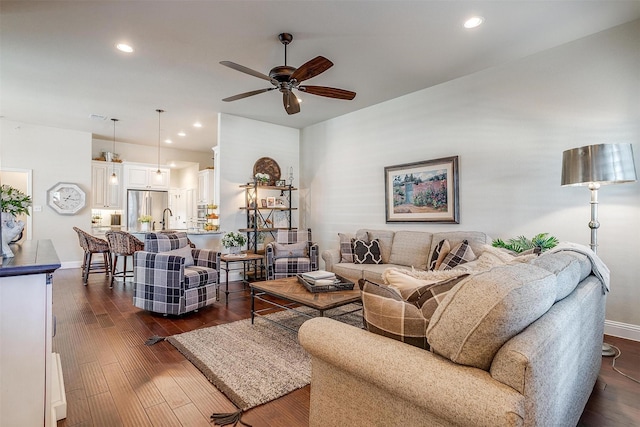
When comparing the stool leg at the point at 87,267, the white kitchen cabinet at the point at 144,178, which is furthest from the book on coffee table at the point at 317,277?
the white kitchen cabinet at the point at 144,178

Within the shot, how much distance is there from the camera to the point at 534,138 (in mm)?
3537

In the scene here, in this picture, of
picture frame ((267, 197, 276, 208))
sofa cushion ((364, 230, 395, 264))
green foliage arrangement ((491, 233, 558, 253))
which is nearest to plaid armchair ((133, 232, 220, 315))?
picture frame ((267, 197, 276, 208))

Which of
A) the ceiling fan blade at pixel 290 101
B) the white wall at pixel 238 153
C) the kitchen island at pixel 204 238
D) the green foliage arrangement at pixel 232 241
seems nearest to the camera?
the ceiling fan blade at pixel 290 101

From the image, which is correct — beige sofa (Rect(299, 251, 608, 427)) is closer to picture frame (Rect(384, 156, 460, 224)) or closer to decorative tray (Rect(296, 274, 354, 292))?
decorative tray (Rect(296, 274, 354, 292))

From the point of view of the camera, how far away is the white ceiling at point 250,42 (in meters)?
2.73

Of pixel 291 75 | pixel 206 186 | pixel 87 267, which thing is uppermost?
pixel 291 75

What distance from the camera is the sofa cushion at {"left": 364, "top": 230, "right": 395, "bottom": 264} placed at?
456cm

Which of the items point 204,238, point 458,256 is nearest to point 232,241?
point 204,238

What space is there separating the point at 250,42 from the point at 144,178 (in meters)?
5.84

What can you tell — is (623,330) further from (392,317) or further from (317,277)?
(392,317)

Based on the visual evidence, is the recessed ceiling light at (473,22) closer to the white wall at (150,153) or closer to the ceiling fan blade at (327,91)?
the ceiling fan blade at (327,91)

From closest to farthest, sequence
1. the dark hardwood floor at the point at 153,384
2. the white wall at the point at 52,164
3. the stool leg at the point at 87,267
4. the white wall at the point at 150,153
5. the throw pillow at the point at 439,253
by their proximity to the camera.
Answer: the dark hardwood floor at the point at 153,384 → the throw pillow at the point at 439,253 → the stool leg at the point at 87,267 → the white wall at the point at 52,164 → the white wall at the point at 150,153

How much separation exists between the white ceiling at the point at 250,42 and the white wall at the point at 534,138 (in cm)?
25

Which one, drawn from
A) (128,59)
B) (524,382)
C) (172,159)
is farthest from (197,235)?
(524,382)
